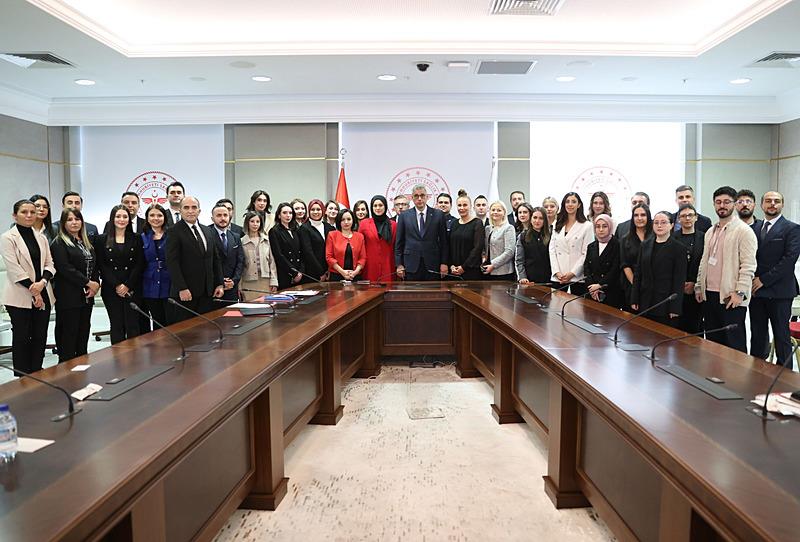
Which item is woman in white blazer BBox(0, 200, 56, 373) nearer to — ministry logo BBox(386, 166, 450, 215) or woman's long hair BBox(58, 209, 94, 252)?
woman's long hair BBox(58, 209, 94, 252)

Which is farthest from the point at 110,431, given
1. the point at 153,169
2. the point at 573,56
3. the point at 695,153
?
the point at 695,153

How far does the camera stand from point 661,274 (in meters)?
3.93

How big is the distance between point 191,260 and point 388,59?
115 inches

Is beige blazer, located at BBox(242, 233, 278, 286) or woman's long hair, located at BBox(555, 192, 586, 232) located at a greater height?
woman's long hair, located at BBox(555, 192, 586, 232)

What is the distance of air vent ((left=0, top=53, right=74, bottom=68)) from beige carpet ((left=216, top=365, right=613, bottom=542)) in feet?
15.3

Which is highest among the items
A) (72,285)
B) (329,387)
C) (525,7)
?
(525,7)

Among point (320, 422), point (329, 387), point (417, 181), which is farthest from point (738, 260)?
point (417, 181)

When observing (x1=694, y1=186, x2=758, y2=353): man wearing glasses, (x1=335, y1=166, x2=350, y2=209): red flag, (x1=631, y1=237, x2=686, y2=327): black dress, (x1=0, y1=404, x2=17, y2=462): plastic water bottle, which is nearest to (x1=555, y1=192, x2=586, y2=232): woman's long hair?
(x1=631, y1=237, x2=686, y2=327): black dress

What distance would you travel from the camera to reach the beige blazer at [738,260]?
153 inches

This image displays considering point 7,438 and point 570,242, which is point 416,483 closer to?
point 7,438

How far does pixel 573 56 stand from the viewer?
5.64m

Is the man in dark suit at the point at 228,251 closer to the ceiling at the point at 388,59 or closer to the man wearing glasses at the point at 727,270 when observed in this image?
the ceiling at the point at 388,59

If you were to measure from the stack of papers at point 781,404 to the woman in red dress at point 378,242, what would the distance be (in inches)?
174

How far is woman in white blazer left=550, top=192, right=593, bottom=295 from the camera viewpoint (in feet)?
15.8
